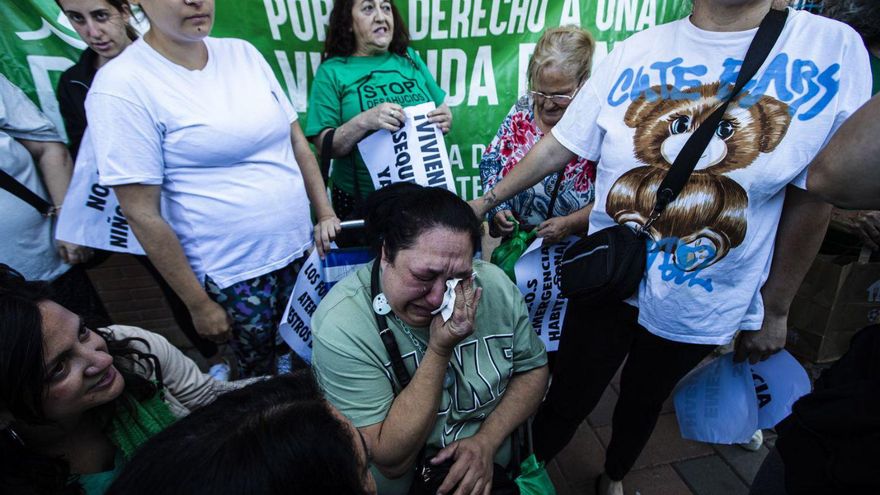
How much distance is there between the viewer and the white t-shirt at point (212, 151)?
1508 mm

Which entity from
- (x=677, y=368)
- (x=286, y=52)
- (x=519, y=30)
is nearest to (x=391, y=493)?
(x=677, y=368)

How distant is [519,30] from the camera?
283cm

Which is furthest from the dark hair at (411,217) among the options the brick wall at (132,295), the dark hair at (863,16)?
the brick wall at (132,295)

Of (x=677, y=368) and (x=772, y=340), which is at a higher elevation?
(x=772, y=340)

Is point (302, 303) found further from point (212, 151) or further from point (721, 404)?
point (721, 404)

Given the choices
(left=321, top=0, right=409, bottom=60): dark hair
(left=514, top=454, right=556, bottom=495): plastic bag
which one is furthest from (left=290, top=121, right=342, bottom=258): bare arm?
(left=514, top=454, right=556, bottom=495): plastic bag

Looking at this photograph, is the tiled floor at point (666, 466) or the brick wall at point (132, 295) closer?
the tiled floor at point (666, 466)

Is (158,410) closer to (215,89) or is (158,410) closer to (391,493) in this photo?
(391,493)

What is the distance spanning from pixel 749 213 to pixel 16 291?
188 cm

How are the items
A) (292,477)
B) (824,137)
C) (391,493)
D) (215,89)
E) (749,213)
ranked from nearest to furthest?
(292,477), (824,137), (749,213), (391,493), (215,89)

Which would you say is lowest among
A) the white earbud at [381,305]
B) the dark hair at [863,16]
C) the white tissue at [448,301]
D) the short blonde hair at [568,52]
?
the white earbud at [381,305]

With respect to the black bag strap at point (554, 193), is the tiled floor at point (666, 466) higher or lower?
lower

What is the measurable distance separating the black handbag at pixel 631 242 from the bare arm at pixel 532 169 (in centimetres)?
32

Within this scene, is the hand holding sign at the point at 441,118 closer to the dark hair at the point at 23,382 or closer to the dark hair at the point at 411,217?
the dark hair at the point at 411,217
